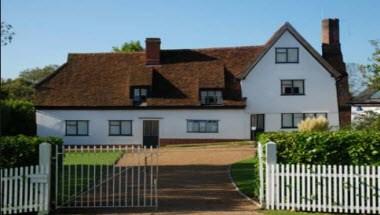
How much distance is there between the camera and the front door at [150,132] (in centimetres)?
4341

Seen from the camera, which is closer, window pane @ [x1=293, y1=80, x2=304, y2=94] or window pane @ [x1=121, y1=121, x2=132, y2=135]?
window pane @ [x1=121, y1=121, x2=132, y2=135]

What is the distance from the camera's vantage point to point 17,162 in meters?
12.9

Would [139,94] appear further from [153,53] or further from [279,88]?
[279,88]

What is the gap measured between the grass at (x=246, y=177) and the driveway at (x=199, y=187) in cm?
30

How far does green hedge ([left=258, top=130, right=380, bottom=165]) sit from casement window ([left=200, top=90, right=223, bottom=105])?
29.5m

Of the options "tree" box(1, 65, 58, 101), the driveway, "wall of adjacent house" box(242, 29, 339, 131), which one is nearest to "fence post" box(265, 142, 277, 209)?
the driveway

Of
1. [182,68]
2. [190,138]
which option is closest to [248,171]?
[190,138]

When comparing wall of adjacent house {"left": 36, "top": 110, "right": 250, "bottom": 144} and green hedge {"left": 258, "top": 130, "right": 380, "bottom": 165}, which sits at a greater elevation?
wall of adjacent house {"left": 36, "top": 110, "right": 250, "bottom": 144}

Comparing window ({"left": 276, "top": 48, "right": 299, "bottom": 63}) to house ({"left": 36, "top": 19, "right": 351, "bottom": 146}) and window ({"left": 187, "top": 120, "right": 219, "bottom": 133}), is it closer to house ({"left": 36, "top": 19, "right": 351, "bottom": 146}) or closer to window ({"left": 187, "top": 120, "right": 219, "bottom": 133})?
house ({"left": 36, "top": 19, "right": 351, "bottom": 146})

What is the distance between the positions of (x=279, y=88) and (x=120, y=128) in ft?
42.9

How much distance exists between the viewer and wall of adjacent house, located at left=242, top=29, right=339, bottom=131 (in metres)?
43.5

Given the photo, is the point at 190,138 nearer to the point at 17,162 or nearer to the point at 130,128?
the point at 130,128

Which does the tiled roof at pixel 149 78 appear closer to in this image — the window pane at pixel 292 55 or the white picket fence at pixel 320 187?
the window pane at pixel 292 55

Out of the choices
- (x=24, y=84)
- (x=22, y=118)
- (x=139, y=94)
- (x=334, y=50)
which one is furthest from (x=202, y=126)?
(x=24, y=84)
